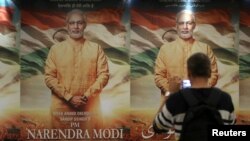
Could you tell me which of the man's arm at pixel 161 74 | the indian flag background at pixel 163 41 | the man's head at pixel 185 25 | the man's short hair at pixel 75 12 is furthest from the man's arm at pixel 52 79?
the man's head at pixel 185 25

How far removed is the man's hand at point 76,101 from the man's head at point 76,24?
0.98 meters

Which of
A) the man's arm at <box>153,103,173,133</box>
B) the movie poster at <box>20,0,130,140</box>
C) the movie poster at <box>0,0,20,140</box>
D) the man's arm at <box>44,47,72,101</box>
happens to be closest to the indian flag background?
the movie poster at <box>20,0,130,140</box>

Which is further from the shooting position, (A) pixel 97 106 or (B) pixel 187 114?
(A) pixel 97 106

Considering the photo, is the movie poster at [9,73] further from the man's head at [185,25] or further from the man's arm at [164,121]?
the man's arm at [164,121]

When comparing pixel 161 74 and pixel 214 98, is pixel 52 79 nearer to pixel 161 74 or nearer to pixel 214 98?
pixel 161 74

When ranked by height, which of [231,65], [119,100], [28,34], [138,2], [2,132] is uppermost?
[138,2]

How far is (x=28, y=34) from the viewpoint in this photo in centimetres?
749

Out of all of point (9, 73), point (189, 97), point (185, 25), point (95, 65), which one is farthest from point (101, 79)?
point (189, 97)

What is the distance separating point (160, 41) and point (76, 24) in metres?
1.40

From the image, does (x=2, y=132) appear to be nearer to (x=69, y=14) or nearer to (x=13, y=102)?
(x=13, y=102)

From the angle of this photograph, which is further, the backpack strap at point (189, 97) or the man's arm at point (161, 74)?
the man's arm at point (161, 74)

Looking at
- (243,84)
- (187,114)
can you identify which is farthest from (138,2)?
(187,114)

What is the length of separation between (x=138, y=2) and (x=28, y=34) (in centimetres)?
186

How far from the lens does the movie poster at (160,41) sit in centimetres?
750
